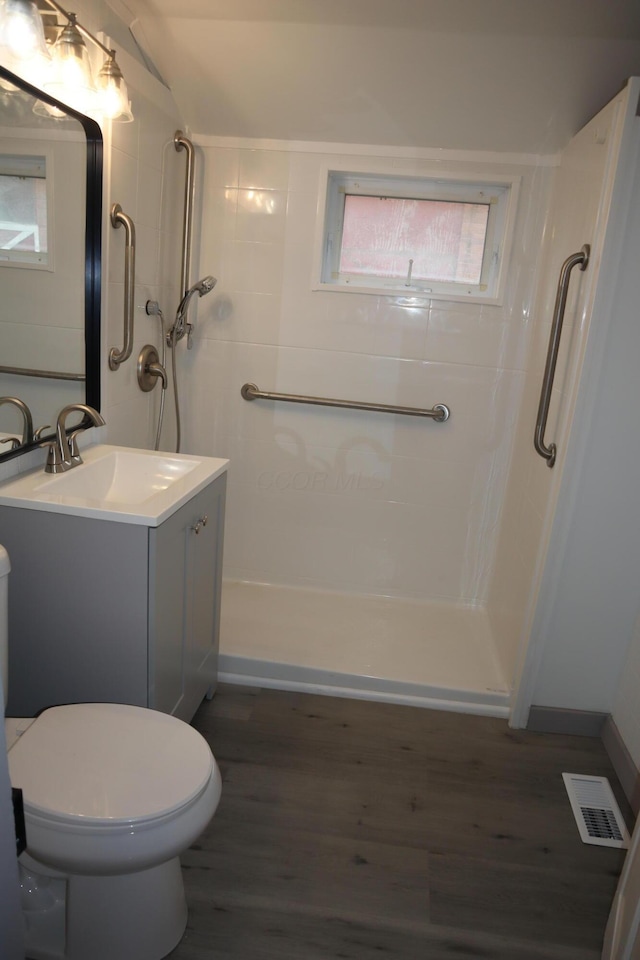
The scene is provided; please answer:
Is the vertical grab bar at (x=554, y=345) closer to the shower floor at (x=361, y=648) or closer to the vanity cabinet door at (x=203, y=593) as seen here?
the shower floor at (x=361, y=648)

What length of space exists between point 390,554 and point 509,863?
1419 mm

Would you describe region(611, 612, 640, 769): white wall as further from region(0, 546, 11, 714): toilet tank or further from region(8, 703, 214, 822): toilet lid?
region(0, 546, 11, 714): toilet tank

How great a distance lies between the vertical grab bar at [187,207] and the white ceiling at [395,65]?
140 millimetres

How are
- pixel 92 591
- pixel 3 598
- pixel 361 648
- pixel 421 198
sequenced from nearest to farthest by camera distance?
pixel 3 598 → pixel 92 591 → pixel 361 648 → pixel 421 198

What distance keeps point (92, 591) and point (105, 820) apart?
0.57m

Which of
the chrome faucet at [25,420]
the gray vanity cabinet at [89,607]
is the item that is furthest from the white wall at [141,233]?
the gray vanity cabinet at [89,607]

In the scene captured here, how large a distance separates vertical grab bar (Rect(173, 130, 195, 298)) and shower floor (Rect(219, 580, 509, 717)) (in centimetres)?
133

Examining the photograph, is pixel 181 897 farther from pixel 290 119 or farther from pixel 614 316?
pixel 290 119

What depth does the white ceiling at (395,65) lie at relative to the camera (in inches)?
75.9

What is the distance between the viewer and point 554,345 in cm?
204

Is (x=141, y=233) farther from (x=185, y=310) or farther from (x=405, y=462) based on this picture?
(x=405, y=462)

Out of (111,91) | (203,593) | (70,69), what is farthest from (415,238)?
(203,593)

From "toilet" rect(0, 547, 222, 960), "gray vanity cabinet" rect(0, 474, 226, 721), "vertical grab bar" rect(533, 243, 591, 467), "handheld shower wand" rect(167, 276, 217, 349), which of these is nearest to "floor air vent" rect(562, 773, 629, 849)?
"vertical grab bar" rect(533, 243, 591, 467)

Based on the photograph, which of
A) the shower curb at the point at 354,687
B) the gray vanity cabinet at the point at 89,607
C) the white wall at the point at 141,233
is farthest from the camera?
the shower curb at the point at 354,687
